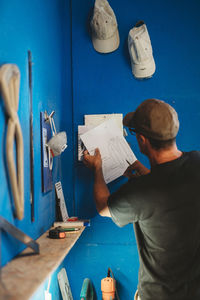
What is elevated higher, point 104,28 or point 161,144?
point 104,28

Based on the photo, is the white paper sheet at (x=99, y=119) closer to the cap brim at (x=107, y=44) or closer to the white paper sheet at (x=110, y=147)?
the white paper sheet at (x=110, y=147)

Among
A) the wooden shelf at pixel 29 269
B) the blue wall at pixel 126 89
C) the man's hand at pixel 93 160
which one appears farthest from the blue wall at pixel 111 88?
the wooden shelf at pixel 29 269

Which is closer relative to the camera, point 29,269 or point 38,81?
point 29,269

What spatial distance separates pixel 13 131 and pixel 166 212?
0.69 metres

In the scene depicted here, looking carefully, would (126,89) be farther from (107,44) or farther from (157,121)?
(157,121)

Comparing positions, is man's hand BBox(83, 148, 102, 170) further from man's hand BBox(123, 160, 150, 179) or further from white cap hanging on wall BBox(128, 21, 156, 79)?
white cap hanging on wall BBox(128, 21, 156, 79)

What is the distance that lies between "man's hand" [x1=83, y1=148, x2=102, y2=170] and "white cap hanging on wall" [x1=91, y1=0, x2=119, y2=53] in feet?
2.33

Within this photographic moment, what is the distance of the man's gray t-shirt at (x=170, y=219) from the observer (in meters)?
1.24

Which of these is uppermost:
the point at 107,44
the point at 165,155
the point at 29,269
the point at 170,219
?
the point at 107,44

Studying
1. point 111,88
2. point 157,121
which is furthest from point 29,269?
point 111,88

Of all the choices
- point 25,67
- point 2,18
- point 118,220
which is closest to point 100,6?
point 25,67

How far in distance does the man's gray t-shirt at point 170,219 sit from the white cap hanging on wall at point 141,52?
2.87 feet

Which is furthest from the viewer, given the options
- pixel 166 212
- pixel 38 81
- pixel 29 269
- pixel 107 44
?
pixel 107 44

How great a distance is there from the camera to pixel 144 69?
6.49 feet
